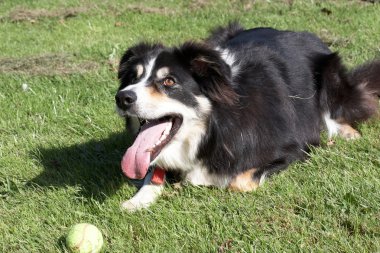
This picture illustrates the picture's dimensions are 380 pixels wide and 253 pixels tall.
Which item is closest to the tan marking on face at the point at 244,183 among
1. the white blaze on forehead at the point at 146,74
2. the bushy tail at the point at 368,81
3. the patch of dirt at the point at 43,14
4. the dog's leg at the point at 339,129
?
the white blaze on forehead at the point at 146,74

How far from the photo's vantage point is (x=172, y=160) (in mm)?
3285

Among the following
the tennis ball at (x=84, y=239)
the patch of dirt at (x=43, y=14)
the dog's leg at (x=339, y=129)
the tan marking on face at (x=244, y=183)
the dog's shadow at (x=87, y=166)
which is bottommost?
the patch of dirt at (x=43, y=14)

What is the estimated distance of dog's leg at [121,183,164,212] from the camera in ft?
10.4

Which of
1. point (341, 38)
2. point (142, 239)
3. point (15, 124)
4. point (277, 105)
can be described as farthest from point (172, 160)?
point (341, 38)

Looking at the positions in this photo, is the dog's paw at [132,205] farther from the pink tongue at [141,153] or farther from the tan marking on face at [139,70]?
the tan marking on face at [139,70]

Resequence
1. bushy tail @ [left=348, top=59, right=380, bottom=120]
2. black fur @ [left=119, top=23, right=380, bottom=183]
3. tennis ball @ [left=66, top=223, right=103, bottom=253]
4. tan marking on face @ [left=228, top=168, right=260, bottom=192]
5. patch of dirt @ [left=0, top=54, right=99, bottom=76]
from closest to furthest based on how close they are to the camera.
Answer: tennis ball @ [left=66, top=223, right=103, bottom=253] → black fur @ [left=119, top=23, right=380, bottom=183] → tan marking on face @ [left=228, top=168, right=260, bottom=192] → bushy tail @ [left=348, top=59, right=380, bottom=120] → patch of dirt @ [left=0, top=54, right=99, bottom=76]

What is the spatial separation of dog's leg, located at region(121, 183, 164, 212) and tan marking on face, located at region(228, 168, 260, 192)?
49 centimetres

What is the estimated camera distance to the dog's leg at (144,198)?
10.4ft

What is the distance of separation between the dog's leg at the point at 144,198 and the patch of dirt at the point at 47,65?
9.71ft

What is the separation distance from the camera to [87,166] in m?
3.86

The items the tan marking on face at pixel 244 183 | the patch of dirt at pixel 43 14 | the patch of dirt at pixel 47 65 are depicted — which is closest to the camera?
the tan marking on face at pixel 244 183

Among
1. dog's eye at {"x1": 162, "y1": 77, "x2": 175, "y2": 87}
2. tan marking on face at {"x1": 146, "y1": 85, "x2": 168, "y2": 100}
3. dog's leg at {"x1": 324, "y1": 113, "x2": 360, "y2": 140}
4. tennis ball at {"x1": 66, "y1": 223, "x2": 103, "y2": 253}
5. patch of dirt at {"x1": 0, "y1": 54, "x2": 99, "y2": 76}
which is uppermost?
dog's eye at {"x1": 162, "y1": 77, "x2": 175, "y2": 87}

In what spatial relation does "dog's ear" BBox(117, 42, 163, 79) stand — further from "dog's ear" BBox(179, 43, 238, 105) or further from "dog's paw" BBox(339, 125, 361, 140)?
"dog's paw" BBox(339, 125, 361, 140)

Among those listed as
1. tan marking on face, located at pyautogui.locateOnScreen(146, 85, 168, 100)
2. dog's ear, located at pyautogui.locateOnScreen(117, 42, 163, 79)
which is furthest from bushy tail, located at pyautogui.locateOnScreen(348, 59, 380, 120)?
tan marking on face, located at pyautogui.locateOnScreen(146, 85, 168, 100)
